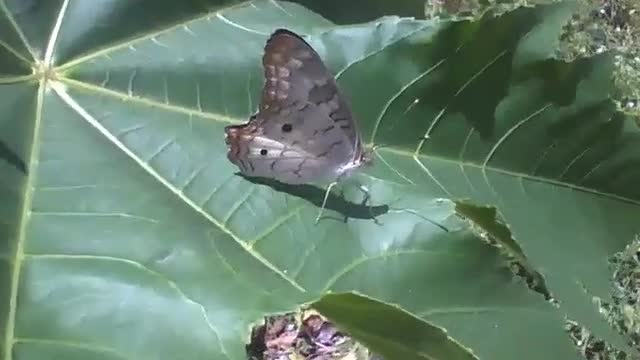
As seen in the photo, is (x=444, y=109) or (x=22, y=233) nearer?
(x=22, y=233)

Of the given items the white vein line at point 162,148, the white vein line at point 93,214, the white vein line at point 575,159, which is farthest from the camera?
the white vein line at point 575,159

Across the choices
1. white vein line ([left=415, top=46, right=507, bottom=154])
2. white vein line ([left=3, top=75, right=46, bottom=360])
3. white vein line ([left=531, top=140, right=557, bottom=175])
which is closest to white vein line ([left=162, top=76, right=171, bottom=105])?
white vein line ([left=3, top=75, right=46, bottom=360])

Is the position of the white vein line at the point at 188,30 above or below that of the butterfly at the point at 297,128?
above

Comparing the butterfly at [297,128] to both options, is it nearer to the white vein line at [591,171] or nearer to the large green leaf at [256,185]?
the large green leaf at [256,185]

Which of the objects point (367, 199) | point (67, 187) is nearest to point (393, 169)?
point (367, 199)

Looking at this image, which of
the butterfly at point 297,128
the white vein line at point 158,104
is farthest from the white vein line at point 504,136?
the white vein line at point 158,104

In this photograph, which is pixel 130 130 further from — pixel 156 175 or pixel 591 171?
pixel 591 171

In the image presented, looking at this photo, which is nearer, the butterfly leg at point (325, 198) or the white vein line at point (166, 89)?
the butterfly leg at point (325, 198)
